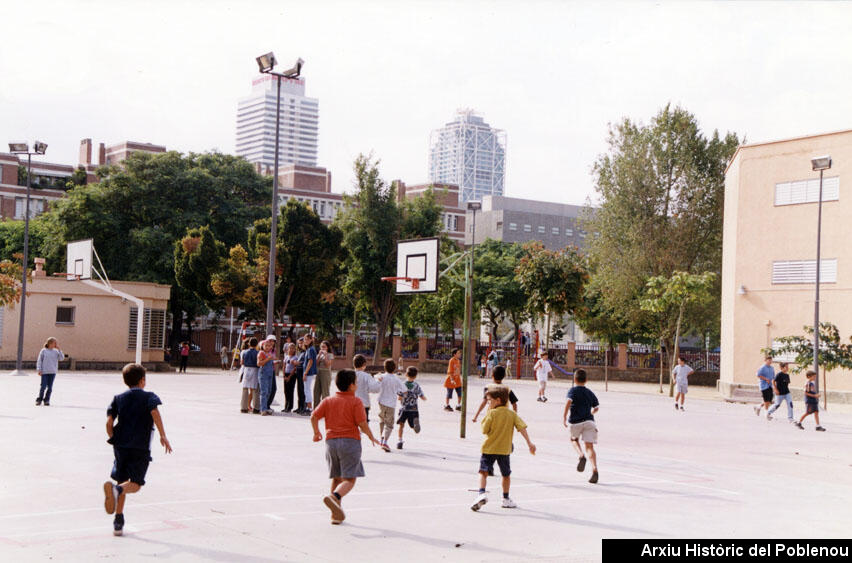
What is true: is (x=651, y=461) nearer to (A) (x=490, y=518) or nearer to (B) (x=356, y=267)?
(A) (x=490, y=518)

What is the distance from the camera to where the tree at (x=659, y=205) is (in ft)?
183

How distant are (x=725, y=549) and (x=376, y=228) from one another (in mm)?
44707

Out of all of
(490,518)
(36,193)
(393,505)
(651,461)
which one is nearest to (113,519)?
(393,505)

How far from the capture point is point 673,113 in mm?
56125

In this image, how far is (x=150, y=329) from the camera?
48.4 meters

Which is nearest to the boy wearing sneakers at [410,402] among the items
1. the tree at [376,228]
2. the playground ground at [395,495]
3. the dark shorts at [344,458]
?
the playground ground at [395,495]

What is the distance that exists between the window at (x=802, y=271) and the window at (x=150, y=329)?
→ 2938 centimetres

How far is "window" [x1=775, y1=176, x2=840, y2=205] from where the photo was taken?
3934 cm

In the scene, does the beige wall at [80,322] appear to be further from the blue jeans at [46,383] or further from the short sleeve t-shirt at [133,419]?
the short sleeve t-shirt at [133,419]

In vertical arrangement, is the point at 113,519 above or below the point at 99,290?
below

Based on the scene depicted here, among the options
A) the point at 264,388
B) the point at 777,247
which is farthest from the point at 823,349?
the point at 264,388

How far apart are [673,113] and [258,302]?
26.2 meters

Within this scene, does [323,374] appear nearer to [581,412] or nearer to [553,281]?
[581,412]

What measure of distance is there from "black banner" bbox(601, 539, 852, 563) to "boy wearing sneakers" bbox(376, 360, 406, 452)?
7.75m
